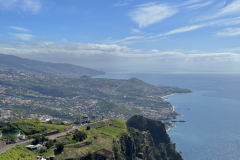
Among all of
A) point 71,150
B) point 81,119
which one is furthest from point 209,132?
point 71,150

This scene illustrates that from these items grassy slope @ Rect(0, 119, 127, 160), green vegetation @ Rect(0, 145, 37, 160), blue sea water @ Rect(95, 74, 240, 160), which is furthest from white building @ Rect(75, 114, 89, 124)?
blue sea water @ Rect(95, 74, 240, 160)

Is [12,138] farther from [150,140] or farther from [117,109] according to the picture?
[117,109]

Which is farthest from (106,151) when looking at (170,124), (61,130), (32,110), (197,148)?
(32,110)

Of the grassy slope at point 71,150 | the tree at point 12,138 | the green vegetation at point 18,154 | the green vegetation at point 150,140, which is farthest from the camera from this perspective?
the green vegetation at point 150,140

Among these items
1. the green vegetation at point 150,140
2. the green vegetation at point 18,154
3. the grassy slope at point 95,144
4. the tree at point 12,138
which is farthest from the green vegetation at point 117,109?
the green vegetation at point 18,154

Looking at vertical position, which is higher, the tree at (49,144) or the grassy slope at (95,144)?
the tree at (49,144)

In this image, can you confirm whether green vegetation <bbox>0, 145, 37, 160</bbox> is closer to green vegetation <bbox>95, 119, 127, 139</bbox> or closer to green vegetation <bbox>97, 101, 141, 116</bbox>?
green vegetation <bbox>95, 119, 127, 139</bbox>

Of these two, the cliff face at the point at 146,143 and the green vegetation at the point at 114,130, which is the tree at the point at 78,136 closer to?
the cliff face at the point at 146,143
